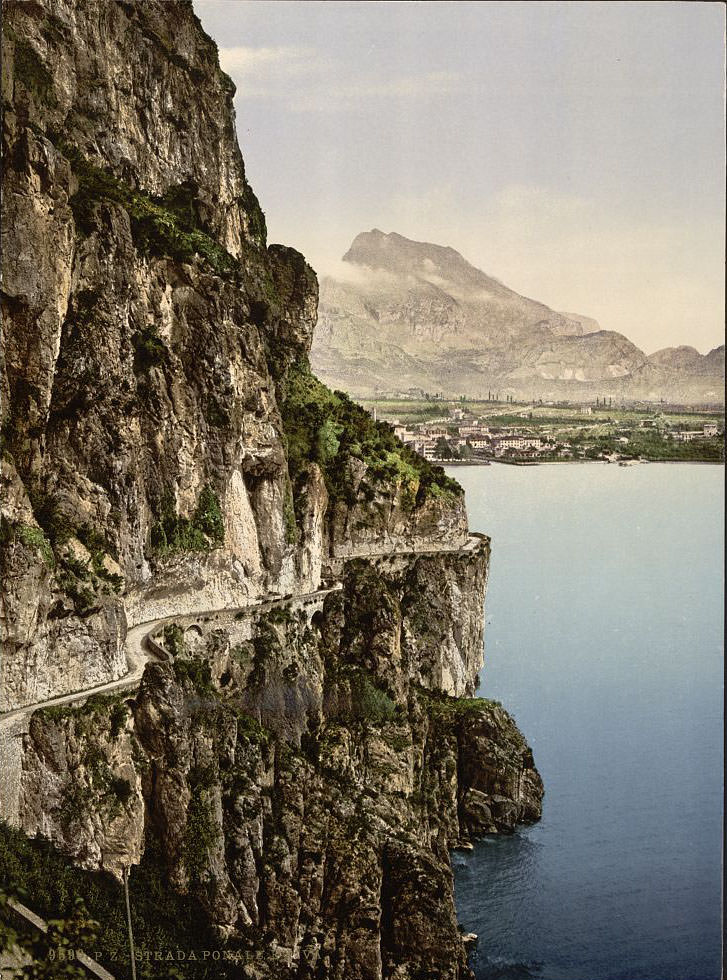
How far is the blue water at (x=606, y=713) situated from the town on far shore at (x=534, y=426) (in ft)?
0.55

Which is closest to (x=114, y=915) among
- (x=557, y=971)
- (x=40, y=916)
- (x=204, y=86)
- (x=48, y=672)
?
(x=40, y=916)

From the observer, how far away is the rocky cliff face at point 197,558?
31.6 feet

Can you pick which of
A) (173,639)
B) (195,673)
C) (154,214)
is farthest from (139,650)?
(154,214)

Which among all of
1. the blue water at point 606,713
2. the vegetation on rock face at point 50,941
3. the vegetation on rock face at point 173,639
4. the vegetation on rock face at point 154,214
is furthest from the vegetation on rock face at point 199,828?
the vegetation on rock face at point 154,214

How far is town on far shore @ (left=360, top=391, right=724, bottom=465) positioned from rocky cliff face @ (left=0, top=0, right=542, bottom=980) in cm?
60

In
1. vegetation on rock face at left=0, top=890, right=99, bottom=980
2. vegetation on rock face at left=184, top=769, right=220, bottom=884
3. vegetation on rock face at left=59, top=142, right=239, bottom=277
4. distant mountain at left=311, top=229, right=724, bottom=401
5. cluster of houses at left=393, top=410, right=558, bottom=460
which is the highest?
vegetation on rock face at left=59, top=142, right=239, bottom=277

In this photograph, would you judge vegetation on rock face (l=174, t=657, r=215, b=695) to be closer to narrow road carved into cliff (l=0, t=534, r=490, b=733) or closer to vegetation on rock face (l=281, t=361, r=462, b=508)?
narrow road carved into cliff (l=0, t=534, r=490, b=733)

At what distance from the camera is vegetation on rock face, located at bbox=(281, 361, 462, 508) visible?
13.4 m

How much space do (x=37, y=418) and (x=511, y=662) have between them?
5.98 m

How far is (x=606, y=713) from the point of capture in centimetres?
1303

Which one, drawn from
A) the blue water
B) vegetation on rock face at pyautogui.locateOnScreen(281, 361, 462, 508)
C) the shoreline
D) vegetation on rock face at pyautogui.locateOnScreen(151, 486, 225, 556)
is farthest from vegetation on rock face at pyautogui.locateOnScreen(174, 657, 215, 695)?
the shoreline

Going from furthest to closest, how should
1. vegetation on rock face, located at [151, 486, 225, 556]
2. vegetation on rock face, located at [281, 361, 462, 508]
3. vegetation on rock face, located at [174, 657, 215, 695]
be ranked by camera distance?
vegetation on rock face, located at [281, 361, 462, 508] < vegetation on rock face, located at [151, 486, 225, 556] < vegetation on rock face, located at [174, 657, 215, 695]

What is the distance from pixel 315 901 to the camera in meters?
11.0

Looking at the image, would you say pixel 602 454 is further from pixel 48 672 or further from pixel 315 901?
pixel 48 672
